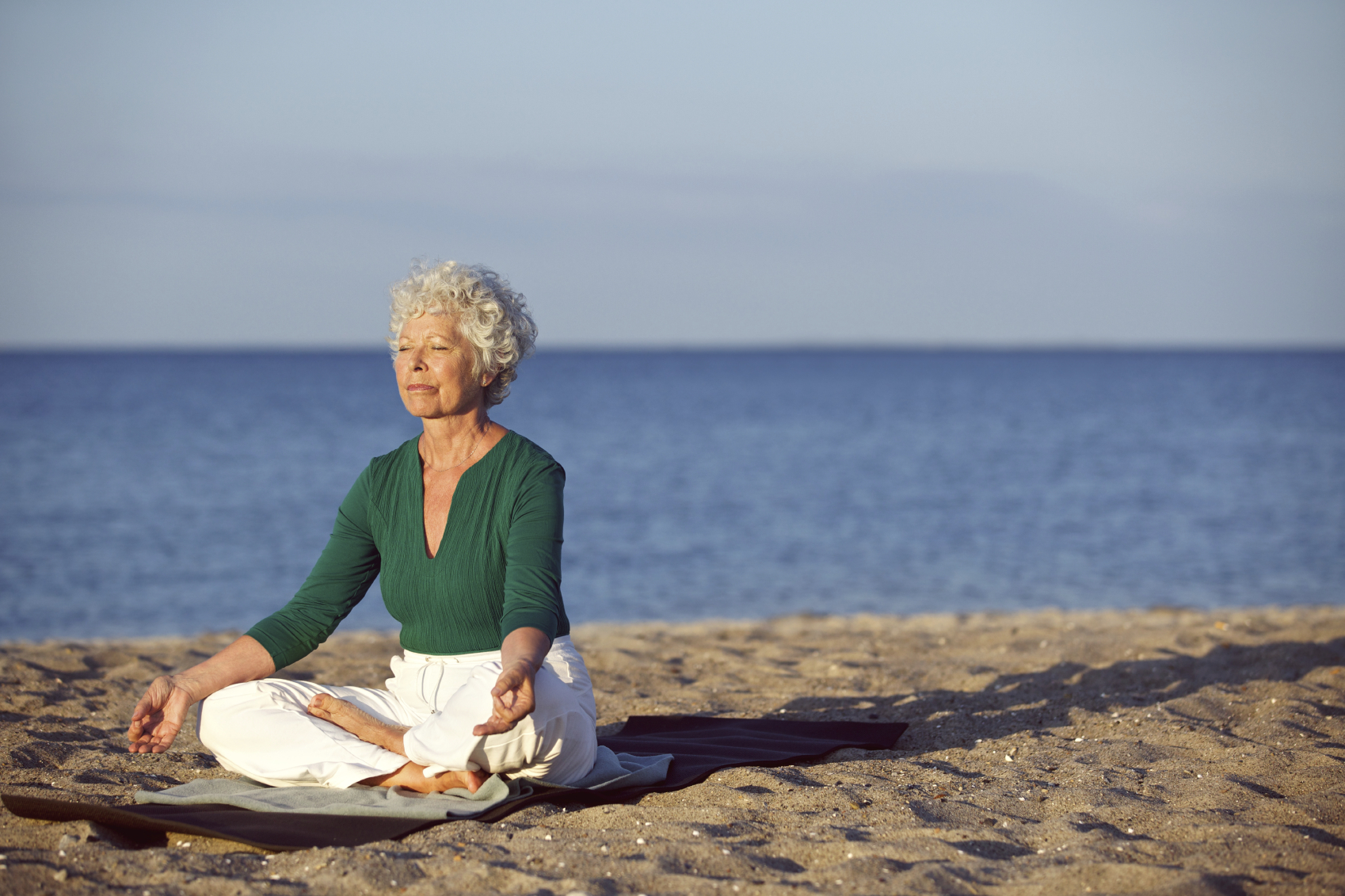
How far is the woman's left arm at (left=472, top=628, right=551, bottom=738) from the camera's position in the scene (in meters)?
3.25

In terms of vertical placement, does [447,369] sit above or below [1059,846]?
above

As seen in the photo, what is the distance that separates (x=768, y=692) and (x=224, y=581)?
1046cm

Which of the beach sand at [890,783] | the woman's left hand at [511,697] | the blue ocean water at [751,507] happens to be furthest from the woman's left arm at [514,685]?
the blue ocean water at [751,507]

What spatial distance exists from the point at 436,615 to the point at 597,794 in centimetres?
86

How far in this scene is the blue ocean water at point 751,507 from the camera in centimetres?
1364

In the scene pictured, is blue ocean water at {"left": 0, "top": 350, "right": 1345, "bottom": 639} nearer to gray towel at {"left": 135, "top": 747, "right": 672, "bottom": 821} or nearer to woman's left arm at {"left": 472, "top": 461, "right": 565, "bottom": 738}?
gray towel at {"left": 135, "top": 747, "right": 672, "bottom": 821}

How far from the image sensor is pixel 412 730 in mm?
3551

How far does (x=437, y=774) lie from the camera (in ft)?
12.2

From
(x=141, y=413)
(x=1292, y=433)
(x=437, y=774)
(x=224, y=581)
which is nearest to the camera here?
(x=437, y=774)

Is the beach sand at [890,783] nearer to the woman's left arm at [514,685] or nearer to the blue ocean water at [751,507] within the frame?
the woman's left arm at [514,685]

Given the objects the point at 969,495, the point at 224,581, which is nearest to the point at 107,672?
the point at 224,581

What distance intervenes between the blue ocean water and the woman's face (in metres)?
8.70

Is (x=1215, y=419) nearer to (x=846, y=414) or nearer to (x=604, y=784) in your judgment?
(x=846, y=414)

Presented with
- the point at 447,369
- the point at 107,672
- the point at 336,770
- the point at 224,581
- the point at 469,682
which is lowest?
the point at 224,581
